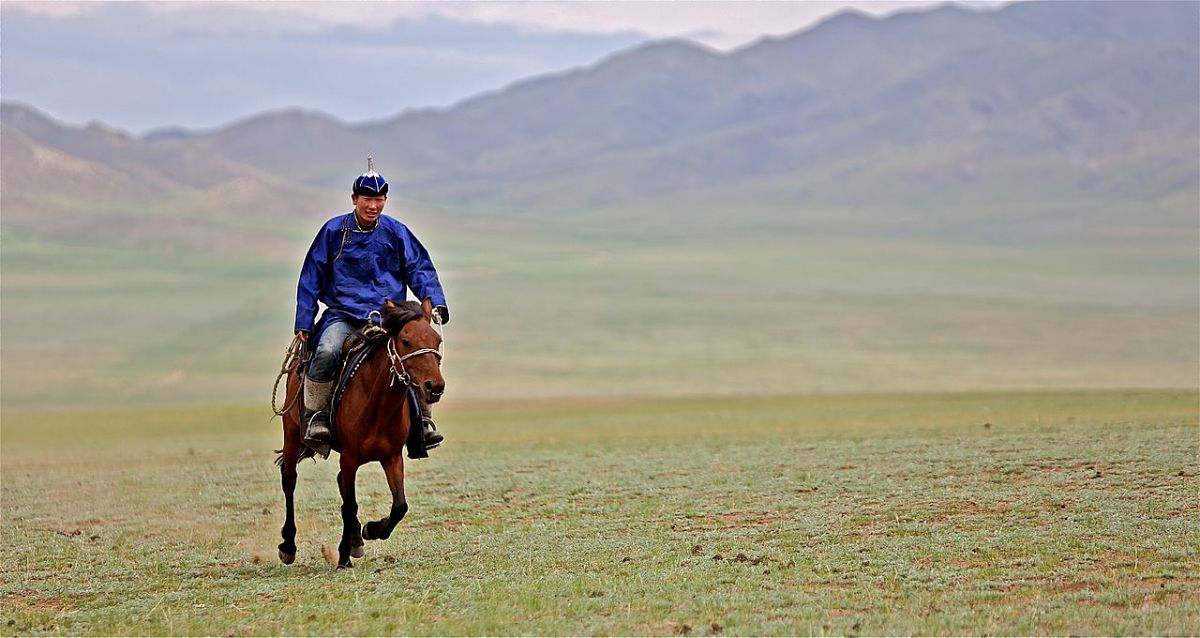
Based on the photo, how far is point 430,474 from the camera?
18.2 meters

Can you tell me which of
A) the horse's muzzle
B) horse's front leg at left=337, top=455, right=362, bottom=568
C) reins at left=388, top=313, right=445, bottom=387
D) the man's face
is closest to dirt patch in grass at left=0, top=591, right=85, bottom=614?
horse's front leg at left=337, top=455, right=362, bottom=568

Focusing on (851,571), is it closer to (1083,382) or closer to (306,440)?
(306,440)

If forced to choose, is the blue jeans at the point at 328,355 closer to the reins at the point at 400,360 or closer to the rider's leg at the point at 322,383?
the rider's leg at the point at 322,383

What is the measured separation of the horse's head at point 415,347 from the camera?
959 cm

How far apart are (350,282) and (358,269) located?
11 centimetres

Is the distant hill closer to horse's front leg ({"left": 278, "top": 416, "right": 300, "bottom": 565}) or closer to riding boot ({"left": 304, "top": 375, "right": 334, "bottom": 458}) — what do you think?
horse's front leg ({"left": 278, "top": 416, "right": 300, "bottom": 565})

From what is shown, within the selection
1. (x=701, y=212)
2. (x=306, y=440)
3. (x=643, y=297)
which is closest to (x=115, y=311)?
(x=643, y=297)

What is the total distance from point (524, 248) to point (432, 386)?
421 feet

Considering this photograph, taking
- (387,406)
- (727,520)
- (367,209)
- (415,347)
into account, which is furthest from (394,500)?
(727,520)

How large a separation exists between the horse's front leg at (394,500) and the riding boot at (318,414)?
0.47 metres

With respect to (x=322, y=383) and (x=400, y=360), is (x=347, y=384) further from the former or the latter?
(x=400, y=360)

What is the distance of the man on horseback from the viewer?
1048cm

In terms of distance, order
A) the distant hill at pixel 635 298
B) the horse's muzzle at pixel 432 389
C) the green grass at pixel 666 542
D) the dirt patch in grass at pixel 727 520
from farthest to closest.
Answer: the distant hill at pixel 635 298 → the dirt patch in grass at pixel 727 520 → the horse's muzzle at pixel 432 389 → the green grass at pixel 666 542

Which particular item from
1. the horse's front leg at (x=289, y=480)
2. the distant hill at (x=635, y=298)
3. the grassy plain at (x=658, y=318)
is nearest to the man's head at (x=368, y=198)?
the horse's front leg at (x=289, y=480)
